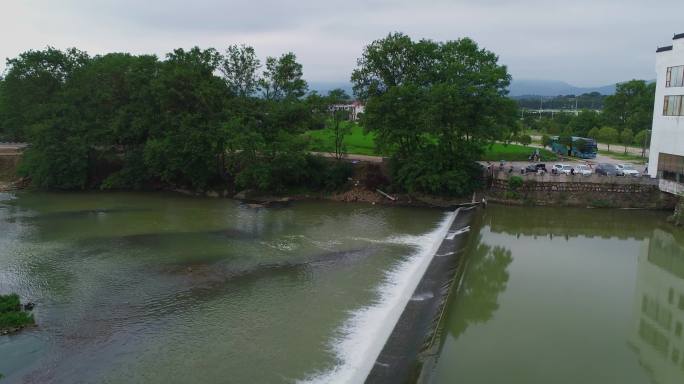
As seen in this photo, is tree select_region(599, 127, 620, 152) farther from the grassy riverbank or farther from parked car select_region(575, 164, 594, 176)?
the grassy riverbank

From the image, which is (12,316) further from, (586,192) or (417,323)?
(586,192)

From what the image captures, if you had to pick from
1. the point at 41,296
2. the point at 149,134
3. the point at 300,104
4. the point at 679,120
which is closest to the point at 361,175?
the point at 300,104

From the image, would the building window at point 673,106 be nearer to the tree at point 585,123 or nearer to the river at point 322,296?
the river at point 322,296

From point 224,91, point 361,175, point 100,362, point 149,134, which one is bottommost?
point 100,362

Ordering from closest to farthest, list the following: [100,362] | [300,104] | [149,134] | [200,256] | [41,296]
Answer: [100,362]
[41,296]
[200,256]
[300,104]
[149,134]

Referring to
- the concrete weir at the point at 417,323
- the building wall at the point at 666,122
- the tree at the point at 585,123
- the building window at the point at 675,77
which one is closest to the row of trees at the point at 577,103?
the tree at the point at 585,123

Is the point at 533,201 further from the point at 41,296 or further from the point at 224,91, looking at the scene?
the point at 41,296

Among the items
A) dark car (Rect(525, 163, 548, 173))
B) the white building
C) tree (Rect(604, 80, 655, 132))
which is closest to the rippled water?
dark car (Rect(525, 163, 548, 173))

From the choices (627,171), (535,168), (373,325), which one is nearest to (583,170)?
(627,171)
